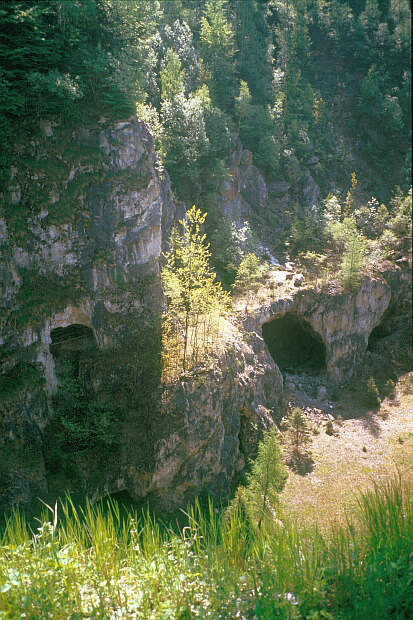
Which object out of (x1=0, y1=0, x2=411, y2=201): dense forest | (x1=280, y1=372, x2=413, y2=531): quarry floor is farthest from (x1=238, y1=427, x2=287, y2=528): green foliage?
(x1=0, y1=0, x2=411, y2=201): dense forest

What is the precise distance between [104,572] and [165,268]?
44.2ft

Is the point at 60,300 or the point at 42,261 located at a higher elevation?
the point at 42,261

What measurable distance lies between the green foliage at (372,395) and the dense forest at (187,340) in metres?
0.15

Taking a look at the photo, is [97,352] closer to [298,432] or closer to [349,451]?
[298,432]

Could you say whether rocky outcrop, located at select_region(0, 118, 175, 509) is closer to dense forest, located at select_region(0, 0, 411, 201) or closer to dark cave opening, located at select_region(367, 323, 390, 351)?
dense forest, located at select_region(0, 0, 411, 201)

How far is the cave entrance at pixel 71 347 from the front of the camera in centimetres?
1608

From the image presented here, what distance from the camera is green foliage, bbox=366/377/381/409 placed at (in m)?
22.4

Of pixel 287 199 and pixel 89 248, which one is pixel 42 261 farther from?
pixel 287 199

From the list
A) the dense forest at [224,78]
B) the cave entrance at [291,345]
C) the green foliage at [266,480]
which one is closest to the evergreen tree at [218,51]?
the dense forest at [224,78]

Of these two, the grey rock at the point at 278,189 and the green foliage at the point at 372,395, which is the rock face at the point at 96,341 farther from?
the grey rock at the point at 278,189

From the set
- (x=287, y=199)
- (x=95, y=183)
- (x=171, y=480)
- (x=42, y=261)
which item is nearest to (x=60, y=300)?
(x=42, y=261)

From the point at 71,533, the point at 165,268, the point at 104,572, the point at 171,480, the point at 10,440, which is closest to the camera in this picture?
the point at 104,572

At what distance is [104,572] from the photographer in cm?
539

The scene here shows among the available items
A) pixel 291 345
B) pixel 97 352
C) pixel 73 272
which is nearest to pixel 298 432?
pixel 291 345
